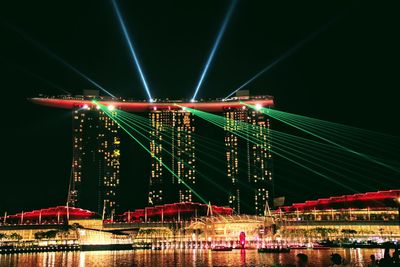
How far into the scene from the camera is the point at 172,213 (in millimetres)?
96375

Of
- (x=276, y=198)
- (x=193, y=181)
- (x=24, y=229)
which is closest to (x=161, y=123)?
(x=193, y=181)

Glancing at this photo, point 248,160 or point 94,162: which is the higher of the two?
point 248,160

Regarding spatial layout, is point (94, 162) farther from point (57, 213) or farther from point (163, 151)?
point (163, 151)

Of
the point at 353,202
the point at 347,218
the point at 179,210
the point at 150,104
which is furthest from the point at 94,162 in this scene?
the point at 353,202

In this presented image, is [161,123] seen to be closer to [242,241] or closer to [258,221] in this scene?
[258,221]

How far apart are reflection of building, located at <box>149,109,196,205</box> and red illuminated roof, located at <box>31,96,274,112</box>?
3977 mm

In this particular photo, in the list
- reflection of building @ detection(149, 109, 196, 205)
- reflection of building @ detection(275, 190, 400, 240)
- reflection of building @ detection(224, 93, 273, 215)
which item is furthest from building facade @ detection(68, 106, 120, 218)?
reflection of building @ detection(275, 190, 400, 240)

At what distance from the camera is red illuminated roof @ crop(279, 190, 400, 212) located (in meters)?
80.3

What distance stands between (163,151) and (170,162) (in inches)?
115

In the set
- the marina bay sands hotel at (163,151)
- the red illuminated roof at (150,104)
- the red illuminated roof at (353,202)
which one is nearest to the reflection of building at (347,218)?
the red illuminated roof at (353,202)

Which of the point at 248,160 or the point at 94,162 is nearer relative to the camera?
the point at 94,162

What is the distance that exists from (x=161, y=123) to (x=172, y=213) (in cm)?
2314

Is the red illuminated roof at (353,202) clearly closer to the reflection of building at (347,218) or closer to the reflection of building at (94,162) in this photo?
the reflection of building at (347,218)

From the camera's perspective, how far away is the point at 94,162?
329 ft
